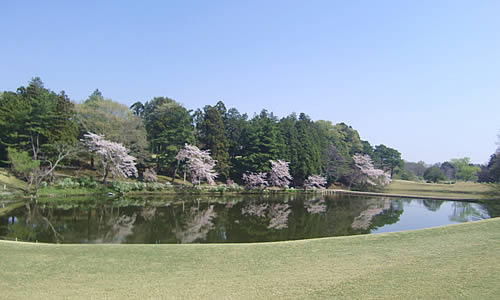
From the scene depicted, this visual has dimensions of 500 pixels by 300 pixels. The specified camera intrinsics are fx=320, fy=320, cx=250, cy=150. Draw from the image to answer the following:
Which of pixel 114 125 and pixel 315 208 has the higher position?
pixel 114 125

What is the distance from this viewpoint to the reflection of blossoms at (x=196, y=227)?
12.3 m

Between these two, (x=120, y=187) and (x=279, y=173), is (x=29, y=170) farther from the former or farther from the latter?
(x=279, y=173)

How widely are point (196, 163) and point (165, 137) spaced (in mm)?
5608

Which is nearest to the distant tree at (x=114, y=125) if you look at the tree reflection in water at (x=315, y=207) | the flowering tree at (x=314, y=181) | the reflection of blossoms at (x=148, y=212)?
the reflection of blossoms at (x=148, y=212)

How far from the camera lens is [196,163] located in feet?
109

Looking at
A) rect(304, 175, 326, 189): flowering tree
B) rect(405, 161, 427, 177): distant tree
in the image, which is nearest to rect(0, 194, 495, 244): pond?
rect(304, 175, 326, 189): flowering tree

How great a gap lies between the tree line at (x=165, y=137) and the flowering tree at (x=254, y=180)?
603 mm

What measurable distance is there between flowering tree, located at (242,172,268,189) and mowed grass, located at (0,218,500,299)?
27.9 m

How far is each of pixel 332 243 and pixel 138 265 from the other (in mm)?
5085

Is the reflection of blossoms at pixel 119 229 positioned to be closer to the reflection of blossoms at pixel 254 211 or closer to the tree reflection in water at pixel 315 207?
the reflection of blossoms at pixel 254 211

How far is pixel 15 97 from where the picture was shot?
101ft

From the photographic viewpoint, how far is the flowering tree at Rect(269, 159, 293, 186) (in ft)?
126

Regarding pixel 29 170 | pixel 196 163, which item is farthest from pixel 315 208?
pixel 29 170

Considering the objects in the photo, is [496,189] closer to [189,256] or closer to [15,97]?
[189,256]
